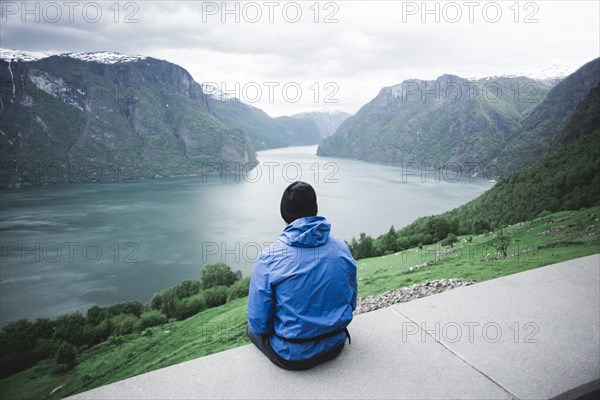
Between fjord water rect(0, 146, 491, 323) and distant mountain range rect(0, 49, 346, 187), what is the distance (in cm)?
2994

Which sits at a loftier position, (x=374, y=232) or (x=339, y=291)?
(x=339, y=291)

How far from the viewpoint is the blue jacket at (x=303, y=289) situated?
2.55 m

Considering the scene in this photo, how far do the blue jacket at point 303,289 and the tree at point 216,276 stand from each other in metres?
29.4

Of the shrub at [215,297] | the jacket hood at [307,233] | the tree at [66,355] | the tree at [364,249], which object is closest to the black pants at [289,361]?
the jacket hood at [307,233]

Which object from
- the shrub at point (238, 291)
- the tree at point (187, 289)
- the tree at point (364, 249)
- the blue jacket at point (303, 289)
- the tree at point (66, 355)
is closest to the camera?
the blue jacket at point (303, 289)

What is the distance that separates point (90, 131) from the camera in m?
160

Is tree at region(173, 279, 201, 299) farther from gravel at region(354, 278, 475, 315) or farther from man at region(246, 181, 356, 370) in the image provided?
man at region(246, 181, 356, 370)

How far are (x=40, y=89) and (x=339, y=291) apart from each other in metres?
204

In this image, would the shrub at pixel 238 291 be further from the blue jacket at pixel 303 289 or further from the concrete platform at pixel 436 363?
the blue jacket at pixel 303 289

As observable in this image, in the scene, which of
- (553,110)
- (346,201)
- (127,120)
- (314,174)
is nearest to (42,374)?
(346,201)

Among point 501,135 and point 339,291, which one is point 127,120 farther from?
point 339,291

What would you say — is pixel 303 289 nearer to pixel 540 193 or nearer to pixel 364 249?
pixel 364 249

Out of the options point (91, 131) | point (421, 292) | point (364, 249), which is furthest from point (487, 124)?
point (91, 131)

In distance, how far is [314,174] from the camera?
120688 mm
